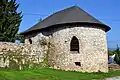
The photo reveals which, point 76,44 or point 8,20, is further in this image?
point 8,20

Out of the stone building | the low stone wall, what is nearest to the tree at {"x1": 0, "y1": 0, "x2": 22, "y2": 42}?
the stone building

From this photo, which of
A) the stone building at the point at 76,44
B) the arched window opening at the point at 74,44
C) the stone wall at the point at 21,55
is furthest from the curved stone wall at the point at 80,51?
the stone wall at the point at 21,55

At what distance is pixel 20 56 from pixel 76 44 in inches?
249

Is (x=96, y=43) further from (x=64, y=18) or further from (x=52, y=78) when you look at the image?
(x=52, y=78)

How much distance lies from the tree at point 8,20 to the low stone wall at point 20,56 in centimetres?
949

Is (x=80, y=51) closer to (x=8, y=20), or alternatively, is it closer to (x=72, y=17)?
(x=72, y=17)

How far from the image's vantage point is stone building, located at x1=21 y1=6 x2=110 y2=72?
27703mm

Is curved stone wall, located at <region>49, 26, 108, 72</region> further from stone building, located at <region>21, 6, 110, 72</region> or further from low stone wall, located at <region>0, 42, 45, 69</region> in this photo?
low stone wall, located at <region>0, 42, 45, 69</region>

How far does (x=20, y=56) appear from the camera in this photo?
25.1 meters

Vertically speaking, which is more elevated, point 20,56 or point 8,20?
point 8,20

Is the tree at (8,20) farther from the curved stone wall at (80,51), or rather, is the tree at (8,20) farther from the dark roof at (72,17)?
the curved stone wall at (80,51)

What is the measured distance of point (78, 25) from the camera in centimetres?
2802

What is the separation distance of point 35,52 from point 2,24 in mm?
9623

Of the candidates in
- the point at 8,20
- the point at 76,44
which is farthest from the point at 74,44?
the point at 8,20
